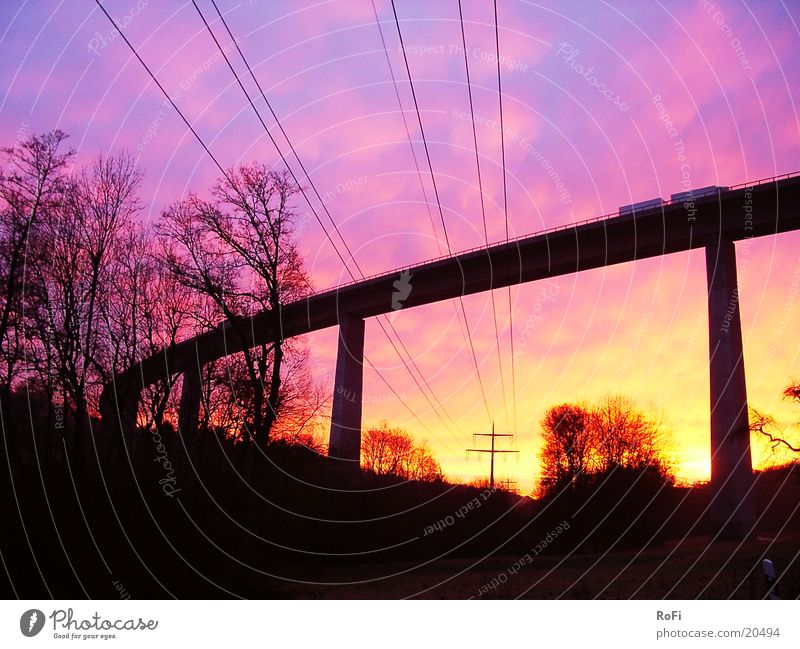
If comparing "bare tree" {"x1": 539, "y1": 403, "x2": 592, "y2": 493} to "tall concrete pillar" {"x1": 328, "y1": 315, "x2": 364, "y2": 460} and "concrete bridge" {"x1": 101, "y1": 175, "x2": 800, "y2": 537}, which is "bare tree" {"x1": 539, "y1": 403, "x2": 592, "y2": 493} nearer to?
"concrete bridge" {"x1": 101, "y1": 175, "x2": 800, "y2": 537}

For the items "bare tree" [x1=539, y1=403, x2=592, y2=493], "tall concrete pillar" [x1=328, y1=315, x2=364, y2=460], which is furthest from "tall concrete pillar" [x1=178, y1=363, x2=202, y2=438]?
"bare tree" [x1=539, y1=403, x2=592, y2=493]

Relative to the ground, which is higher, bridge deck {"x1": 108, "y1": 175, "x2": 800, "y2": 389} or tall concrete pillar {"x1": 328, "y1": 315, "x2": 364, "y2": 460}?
bridge deck {"x1": 108, "y1": 175, "x2": 800, "y2": 389}

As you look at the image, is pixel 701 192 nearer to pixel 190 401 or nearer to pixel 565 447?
pixel 565 447

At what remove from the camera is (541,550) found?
91.4 feet

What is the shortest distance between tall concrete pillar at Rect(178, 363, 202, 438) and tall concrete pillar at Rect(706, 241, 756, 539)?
1894 cm

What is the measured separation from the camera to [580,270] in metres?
31.9

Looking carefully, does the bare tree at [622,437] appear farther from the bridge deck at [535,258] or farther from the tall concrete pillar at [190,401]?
Answer: the tall concrete pillar at [190,401]

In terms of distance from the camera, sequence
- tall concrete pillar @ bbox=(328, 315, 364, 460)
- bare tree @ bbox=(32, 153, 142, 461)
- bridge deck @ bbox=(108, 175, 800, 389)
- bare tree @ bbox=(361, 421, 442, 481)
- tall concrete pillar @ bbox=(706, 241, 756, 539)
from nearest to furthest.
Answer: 1. bare tree @ bbox=(32, 153, 142, 461)
2. bridge deck @ bbox=(108, 175, 800, 389)
3. tall concrete pillar @ bbox=(706, 241, 756, 539)
4. tall concrete pillar @ bbox=(328, 315, 364, 460)
5. bare tree @ bbox=(361, 421, 442, 481)

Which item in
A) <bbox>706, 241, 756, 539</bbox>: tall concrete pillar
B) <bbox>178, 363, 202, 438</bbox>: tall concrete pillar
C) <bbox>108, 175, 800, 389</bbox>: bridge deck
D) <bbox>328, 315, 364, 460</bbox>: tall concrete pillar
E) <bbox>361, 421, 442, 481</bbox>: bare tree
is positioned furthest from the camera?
<bbox>361, 421, 442, 481</bbox>: bare tree

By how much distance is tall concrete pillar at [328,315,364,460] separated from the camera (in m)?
32.0

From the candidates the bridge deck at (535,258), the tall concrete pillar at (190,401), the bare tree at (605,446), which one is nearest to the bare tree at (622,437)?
the bare tree at (605,446)
